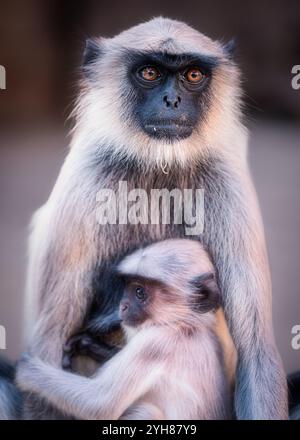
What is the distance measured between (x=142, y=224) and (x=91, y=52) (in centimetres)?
84

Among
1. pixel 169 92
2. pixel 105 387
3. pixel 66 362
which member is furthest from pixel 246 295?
pixel 169 92

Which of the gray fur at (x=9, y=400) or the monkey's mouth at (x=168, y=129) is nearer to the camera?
the monkey's mouth at (x=168, y=129)

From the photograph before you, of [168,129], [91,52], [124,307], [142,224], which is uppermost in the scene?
[91,52]

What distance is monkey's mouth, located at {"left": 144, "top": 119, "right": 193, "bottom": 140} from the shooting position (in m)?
3.34

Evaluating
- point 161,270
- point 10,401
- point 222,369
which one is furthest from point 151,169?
point 10,401

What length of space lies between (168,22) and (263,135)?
734 millimetres

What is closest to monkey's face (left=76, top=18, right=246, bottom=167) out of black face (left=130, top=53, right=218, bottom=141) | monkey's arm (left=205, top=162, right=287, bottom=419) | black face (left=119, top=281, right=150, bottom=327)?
black face (left=130, top=53, right=218, bottom=141)

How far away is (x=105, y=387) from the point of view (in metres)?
3.39

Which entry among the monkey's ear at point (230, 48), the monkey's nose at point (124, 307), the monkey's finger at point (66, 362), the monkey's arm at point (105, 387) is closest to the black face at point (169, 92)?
the monkey's ear at point (230, 48)

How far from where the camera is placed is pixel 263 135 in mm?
3789

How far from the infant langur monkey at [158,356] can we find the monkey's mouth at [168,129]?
486mm

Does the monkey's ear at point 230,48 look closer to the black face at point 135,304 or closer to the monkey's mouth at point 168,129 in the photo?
the monkey's mouth at point 168,129

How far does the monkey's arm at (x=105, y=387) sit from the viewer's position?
3363 mm

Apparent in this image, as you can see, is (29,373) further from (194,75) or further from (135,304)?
(194,75)
